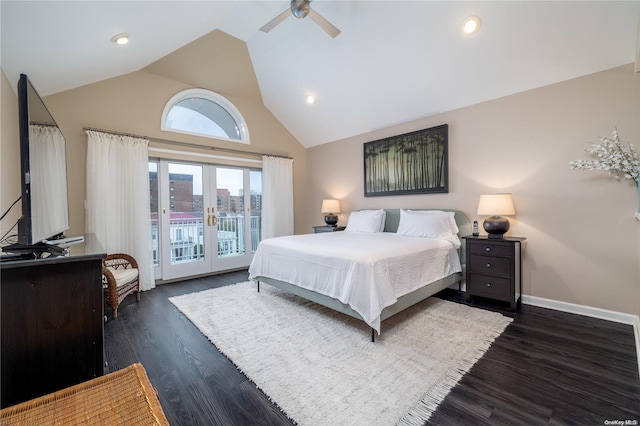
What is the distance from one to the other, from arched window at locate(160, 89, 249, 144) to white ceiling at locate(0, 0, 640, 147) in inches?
31.1

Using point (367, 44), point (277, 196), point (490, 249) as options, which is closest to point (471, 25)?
point (367, 44)

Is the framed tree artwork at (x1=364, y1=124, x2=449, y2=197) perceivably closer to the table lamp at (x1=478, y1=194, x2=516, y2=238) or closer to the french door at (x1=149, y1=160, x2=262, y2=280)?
the table lamp at (x1=478, y1=194, x2=516, y2=238)

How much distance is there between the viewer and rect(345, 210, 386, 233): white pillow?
4.35m

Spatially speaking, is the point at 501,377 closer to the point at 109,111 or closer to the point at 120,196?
the point at 120,196

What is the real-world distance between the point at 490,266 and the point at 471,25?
2583 millimetres

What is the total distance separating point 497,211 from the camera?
3031 mm

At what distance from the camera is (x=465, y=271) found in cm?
335

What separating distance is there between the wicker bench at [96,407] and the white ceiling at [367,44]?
227 cm

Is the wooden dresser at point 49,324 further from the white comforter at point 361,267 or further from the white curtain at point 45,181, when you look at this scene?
the white comforter at point 361,267

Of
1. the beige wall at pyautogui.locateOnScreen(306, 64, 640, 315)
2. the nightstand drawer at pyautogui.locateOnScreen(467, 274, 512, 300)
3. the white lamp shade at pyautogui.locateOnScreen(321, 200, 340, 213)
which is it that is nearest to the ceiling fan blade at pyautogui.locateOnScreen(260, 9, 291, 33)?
Answer: the beige wall at pyautogui.locateOnScreen(306, 64, 640, 315)

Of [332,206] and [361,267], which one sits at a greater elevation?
[332,206]

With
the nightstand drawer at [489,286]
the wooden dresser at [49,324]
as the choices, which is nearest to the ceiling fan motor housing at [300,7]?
the wooden dresser at [49,324]

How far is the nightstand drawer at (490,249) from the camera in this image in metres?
2.93

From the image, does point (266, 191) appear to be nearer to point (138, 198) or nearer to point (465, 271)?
point (138, 198)
